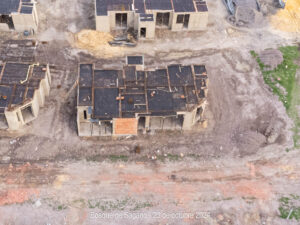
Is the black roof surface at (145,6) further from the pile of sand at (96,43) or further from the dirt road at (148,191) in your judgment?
the dirt road at (148,191)

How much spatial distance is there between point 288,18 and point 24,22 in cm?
3618

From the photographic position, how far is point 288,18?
5162 cm

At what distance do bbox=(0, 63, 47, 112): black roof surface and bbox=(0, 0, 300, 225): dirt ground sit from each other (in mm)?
2998

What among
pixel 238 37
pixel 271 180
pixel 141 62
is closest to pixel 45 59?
pixel 141 62

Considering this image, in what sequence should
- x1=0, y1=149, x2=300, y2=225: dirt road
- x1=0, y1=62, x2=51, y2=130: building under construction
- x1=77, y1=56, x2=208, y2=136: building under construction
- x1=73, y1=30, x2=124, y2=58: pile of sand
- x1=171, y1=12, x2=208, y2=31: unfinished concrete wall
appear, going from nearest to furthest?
x1=0, y1=149, x2=300, y2=225: dirt road < x1=0, y1=62, x2=51, y2=130: building under construction < x1=77, y1=56, x2=208, y2=136: building under construction < x1=73, y1=30, x2=124, y2=58: pile of sand < x1=171, y1=12, x2=208, y2=31: unfinished concrete wall

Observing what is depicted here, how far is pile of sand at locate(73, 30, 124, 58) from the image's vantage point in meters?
44.2

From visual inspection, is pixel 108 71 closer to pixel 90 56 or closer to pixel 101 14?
pixel 90 56

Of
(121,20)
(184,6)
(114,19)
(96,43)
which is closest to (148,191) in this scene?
(96,43)

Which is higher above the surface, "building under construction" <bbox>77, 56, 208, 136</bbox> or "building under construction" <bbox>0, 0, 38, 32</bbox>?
"building under construction" <bbox>0, 0, 38, 32</bbox>

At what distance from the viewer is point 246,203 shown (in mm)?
32094

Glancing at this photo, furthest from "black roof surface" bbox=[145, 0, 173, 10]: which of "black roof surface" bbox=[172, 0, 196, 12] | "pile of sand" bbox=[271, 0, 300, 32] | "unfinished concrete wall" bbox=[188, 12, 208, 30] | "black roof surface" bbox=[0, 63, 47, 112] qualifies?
"black roof surface" bbox=[0, 63, 47, 112]

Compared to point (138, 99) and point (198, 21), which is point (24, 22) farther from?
point (198, 21)

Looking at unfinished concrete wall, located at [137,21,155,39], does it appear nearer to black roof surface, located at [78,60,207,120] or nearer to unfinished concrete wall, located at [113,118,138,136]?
black roof surface, located at [78,60,207,120]

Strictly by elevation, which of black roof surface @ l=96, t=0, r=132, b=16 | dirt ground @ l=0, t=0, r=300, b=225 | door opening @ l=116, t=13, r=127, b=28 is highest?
black roof surface @ l=96, t=0, r=132, b=16
